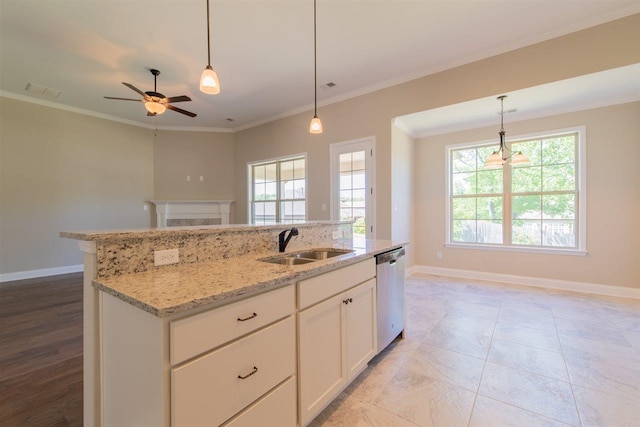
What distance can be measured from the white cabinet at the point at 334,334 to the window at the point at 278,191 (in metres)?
3.43

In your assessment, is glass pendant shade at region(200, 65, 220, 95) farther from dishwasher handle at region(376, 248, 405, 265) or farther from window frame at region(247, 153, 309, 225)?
window frame at region(247, 153, 309, 225)

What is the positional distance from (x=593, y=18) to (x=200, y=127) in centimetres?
660

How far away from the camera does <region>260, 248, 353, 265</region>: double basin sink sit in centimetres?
190

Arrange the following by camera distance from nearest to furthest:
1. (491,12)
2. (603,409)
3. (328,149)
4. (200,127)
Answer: (603,409)
(491,12)
(328,149)
(200,127)

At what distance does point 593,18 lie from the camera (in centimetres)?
277

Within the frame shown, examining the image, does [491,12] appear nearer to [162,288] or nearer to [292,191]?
[162,288]

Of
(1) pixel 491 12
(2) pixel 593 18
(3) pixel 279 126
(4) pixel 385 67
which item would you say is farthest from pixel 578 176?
(3) pixel 279 126

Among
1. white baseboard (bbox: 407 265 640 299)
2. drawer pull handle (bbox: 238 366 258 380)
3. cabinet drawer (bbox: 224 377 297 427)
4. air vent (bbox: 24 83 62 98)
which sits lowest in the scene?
white baseboard (bbox: 407 265 640 299)

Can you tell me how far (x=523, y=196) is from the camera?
434cm

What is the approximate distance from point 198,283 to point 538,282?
196 inches

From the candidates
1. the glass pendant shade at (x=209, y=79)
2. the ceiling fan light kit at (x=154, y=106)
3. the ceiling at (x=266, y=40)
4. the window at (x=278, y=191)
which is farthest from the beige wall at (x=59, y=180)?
the glass pendant shade at (x=209, y=79)

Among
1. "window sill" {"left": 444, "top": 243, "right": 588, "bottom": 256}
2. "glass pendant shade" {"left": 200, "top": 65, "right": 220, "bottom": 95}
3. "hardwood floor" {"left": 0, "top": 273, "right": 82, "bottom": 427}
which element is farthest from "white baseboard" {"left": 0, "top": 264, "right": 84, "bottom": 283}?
"window sill" {"left": 444, "top": 243, "right": 588, "bottom": 256}

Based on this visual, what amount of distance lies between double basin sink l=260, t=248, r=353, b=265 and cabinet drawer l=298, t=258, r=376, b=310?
214mm

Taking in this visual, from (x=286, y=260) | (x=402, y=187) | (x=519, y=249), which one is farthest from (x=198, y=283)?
(x=519, y=249)
